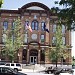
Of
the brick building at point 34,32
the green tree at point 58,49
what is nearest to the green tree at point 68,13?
the green tree at point 58,49

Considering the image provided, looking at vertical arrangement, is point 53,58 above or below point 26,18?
below

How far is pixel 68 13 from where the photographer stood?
58.5ft

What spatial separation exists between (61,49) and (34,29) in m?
10.7

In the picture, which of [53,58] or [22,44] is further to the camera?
[22,44]

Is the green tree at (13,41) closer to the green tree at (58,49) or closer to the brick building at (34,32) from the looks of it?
the brick building at (34,32)

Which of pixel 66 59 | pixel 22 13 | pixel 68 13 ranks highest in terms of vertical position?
pixel 22 13

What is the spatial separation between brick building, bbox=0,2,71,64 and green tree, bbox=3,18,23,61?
398 cm

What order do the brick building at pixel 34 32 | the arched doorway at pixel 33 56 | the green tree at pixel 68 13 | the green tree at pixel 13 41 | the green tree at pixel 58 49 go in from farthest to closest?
1. the brick building at pixel 34 32
2. the arched doorway at pixel 33 56
3. the green tree at pixel 58 49
4. the green tree at pixel 13 41
5. the green tree at pixel 68 13

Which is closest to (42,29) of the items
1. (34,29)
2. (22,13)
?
(34,29)

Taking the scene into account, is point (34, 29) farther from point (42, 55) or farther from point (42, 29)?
point (42, 55)

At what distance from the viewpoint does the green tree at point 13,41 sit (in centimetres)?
6738

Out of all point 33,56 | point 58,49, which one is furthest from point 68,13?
point 33,56

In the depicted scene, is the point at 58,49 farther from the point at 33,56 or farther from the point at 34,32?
A: the point at 34,32

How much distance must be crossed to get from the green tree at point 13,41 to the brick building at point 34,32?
13.1ft
